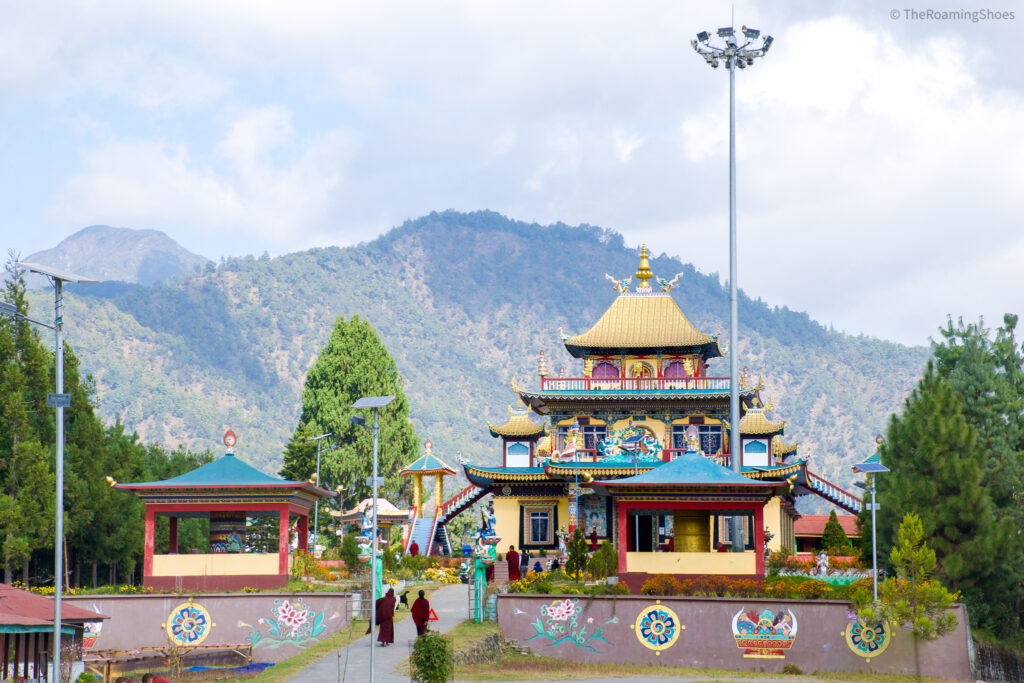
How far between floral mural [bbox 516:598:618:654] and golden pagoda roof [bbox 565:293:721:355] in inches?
1050

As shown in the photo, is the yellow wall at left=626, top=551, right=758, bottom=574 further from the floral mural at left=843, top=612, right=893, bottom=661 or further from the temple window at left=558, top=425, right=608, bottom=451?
the temple window at left=558, top=425, right=608, bottom=451

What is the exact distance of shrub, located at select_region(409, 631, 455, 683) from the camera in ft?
88.9

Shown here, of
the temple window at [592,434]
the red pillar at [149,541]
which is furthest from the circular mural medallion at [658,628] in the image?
the temple window at [592,434]

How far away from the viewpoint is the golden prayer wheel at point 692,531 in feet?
130

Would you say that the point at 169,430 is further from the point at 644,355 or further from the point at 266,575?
the point at 266,575

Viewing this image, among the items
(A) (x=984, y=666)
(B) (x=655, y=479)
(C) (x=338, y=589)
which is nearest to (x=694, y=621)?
(B) (x=655, y=479)

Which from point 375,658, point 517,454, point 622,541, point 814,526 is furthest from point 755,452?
point 375,658

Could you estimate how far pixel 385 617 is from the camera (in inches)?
1380

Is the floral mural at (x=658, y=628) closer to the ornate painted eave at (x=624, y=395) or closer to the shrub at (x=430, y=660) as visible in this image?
the shrub at (x=430, y=660)

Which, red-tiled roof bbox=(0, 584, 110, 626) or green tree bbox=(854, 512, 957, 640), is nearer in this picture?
red-tiled roof bbox=(0, 584, 110, 626)

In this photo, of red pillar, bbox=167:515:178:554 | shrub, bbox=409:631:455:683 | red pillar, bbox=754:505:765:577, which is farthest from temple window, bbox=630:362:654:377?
shrub, bbox=409:631:455:683

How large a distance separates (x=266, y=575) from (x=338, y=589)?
2.37 meters

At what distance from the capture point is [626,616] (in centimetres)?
3534

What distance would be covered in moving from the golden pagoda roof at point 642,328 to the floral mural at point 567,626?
Answer: 26.7 metres
